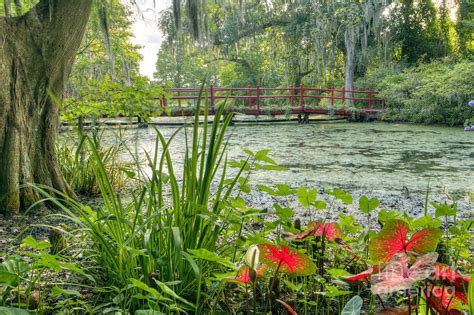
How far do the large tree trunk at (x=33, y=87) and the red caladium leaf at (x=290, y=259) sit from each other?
220cm

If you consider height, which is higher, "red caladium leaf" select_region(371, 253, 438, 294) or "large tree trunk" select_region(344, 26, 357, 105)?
"large tree trunk" select_region(344, 26, 357, 105)

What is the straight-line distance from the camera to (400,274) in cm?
69

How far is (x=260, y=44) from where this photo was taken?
1964 centimetres

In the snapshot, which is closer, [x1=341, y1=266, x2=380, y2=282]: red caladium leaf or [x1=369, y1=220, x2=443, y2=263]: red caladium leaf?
[x1=341, y1=266, x2=380, y2=282]: red caladium leaf

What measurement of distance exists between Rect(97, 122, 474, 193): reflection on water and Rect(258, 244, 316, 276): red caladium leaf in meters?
1.83

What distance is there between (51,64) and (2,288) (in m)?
2.01

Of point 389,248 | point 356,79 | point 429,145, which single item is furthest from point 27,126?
point 356,79

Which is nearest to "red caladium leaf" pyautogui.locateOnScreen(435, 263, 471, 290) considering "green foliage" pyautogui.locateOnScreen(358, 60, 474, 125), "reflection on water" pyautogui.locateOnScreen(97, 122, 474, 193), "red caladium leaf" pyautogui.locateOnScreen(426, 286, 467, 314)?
"red caladium leaf" pyautogui.locateOnScreen(426, 286, 467, 314)

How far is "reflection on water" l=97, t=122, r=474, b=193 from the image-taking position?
4.45 meters

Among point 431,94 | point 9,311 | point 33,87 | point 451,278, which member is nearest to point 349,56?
point 431,94

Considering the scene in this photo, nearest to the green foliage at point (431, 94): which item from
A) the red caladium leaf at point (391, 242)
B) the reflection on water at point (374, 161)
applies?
the reflection on water at point (374, 161)

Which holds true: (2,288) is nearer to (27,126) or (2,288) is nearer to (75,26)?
(27,126)

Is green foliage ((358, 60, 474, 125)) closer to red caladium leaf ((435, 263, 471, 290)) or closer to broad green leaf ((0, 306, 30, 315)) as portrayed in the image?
red caladium leaf ((435, 263, 471, 290))

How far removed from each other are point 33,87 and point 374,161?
15.1ft
